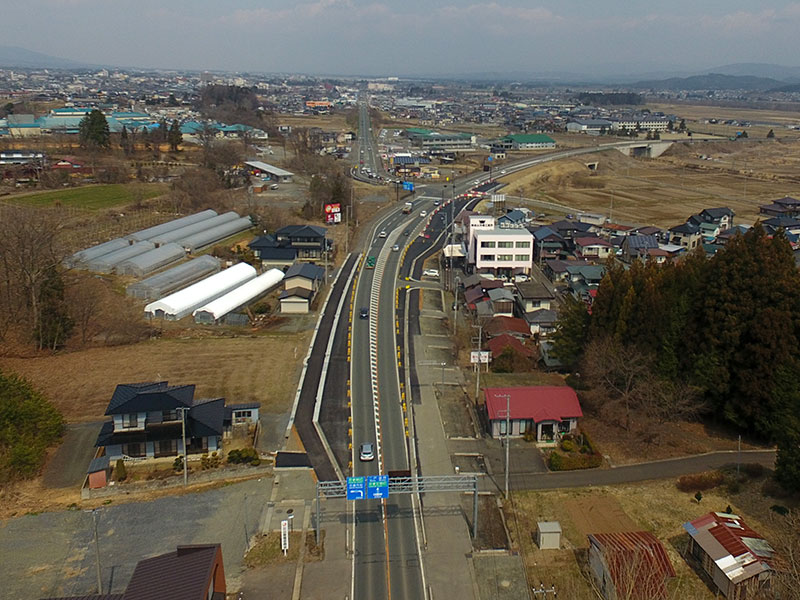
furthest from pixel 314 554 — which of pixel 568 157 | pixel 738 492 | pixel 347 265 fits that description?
pixel 568 157

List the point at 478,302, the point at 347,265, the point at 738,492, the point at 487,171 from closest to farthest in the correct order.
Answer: the point at 738,492 → the point at 478,302 → the point at 347,265 → the point at 487,171

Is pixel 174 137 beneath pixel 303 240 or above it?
above

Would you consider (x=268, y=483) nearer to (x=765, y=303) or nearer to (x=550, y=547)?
(x=550, y=547)

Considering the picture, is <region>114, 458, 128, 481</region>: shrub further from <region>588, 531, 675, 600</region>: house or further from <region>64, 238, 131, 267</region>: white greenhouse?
<region>64, 238, 131, 267</region>: white greenhouse

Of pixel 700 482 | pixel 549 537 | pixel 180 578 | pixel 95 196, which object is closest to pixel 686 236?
pixel 700 482

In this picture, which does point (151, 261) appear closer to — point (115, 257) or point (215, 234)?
point (115, 257)

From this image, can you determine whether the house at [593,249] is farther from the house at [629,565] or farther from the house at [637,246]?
the house at [629,565]

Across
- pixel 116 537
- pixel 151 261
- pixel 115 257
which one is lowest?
pixel 116 537

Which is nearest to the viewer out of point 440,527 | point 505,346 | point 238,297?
point 440,527
